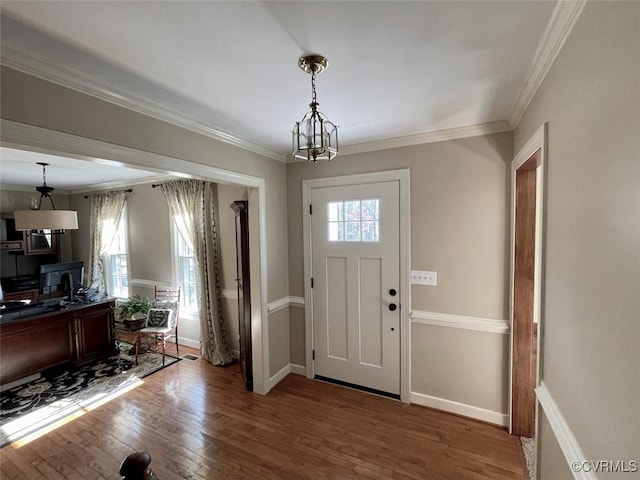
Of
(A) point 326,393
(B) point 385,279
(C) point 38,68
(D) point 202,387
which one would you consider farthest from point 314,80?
(D) point 202,387

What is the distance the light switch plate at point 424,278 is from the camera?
2583 millimetres

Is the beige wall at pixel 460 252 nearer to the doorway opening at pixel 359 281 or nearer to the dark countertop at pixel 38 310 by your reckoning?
the doorway opening at pixel 359 281

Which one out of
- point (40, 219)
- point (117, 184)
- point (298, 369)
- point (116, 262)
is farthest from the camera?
point (116, 262)

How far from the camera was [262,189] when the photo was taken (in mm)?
2877

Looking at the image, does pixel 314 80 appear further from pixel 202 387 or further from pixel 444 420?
pixel 202 387

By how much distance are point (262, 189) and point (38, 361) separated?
3.40m

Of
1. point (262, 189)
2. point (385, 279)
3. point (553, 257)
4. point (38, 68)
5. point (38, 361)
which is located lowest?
point (38, 361)

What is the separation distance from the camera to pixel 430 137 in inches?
98.6

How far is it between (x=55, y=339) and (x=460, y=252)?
4.80 metres

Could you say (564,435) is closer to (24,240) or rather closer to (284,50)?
(284,50)

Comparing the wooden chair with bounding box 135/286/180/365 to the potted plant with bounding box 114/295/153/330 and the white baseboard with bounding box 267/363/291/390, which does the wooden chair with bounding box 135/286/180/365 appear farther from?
the white baseboard with bounding box 267/363/291/390

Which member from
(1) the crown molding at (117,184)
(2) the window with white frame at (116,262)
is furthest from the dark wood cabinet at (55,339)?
(1) the crown molding at (117,184)

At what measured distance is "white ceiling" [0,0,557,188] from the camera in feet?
3.56

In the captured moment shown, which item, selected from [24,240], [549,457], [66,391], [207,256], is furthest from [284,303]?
[24,240]
